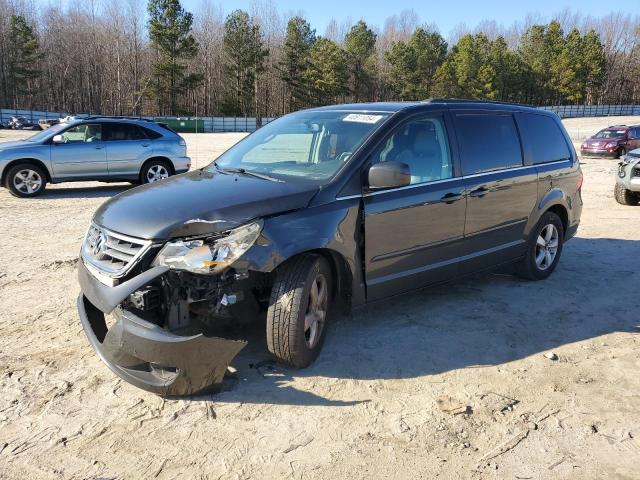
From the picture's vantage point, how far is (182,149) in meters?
13.3

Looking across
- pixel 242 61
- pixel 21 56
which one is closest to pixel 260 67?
pixel 242 61

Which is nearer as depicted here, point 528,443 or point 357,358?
point 528,443

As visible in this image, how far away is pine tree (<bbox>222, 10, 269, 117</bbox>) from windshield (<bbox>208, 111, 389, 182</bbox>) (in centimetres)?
6943

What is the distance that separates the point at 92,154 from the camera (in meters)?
12.1

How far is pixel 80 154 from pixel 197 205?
31.9ft

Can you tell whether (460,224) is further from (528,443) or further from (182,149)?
(182,149)

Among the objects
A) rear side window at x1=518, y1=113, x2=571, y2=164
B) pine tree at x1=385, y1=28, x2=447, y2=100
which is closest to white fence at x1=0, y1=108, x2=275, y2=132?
pine tree at x1=385, y1=28, x2=447, y2=100

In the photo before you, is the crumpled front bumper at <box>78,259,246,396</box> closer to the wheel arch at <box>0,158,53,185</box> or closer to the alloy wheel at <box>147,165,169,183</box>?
the wheel arch at <box>0,158,53,185</box>

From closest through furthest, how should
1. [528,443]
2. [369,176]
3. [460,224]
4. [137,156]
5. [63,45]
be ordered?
1. [528,443]
2. [369,176]
3. [460,224]
4. [137,156]
5. [63,45]

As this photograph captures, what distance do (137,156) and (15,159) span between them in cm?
245

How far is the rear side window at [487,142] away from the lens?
15.9ft

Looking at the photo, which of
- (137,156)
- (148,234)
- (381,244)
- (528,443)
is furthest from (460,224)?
(137,156)

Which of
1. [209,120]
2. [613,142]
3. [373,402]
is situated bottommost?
[373,402]

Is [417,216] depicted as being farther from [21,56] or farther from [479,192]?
[21,56]
